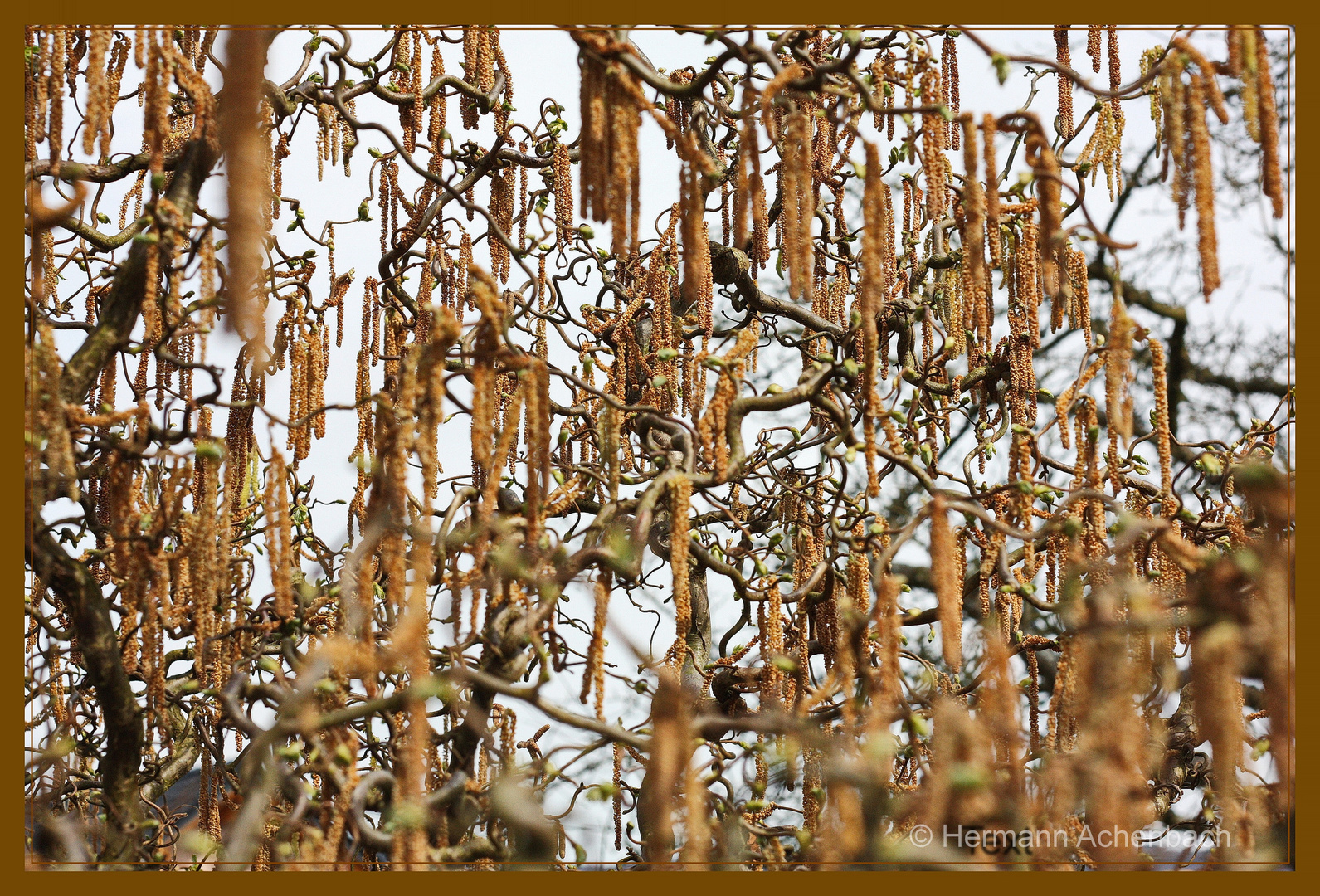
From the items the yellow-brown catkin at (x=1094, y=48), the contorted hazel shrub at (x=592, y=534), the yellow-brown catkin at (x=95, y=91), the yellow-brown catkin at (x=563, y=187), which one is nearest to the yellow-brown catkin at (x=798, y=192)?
the contorted hazel shrub at (x=592, y=534)

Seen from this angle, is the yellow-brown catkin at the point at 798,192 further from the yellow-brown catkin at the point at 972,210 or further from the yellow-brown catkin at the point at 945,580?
the yellow-brown catkin at the point at 945,580

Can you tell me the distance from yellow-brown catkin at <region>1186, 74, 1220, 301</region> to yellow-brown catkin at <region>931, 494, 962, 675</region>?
0.66 meters

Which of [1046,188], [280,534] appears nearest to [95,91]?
[280,534]

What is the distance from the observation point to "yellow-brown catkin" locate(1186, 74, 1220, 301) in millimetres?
1908

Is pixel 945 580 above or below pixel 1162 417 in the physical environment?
below

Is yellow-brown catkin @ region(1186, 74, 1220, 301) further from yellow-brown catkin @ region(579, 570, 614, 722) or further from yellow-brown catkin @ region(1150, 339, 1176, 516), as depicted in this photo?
yellow-brown catkin @ region(579, 570, 614, 722)

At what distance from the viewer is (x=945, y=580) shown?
1.85 m

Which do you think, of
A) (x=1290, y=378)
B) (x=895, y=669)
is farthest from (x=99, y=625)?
(x=1290, y=378)

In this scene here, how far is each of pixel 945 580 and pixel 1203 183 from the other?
880mm

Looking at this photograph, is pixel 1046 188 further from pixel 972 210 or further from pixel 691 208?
pixel 691 208

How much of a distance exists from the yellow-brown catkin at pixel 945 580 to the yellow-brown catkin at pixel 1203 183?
2.18 ft

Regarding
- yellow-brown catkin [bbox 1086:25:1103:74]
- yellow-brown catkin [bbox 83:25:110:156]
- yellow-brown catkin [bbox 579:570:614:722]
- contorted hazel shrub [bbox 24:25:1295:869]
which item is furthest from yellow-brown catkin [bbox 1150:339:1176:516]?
yellow-brown catkin [bbox 83:25:110:156]

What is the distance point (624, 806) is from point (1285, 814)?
1793mm

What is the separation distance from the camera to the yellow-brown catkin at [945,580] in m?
1.85
